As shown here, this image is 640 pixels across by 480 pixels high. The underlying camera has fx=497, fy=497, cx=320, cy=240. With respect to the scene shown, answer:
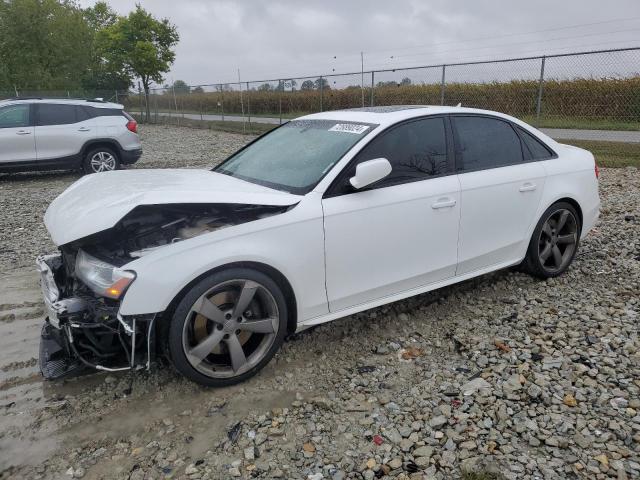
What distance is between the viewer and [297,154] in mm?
3740

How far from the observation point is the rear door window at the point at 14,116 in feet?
32.1

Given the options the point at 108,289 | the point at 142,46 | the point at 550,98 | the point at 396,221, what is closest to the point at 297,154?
the point at 396,221

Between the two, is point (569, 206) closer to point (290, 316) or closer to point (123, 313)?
point (290, 316)

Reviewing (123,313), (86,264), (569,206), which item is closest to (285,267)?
(123,313)

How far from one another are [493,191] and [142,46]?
28.7 meters

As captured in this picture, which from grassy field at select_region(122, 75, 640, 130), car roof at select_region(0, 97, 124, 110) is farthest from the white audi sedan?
grassy field at select_region(122, 75, 640, 130)

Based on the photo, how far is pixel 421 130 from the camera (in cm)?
377

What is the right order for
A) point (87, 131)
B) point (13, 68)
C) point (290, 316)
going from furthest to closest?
point (13, 68), point (87, 131), point (290, 316)

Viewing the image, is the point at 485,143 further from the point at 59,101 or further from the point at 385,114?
the point at 59,101

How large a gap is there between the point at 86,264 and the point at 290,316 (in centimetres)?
129

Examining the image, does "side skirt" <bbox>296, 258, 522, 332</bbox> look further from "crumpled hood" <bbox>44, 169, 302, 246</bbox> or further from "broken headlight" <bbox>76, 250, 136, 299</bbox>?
"broken headlight" <bbox>76, 250, 136, 299</bbox>

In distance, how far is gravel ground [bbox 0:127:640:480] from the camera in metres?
2.48

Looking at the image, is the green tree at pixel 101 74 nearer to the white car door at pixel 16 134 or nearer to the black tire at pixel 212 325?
the white car door at pixel 16 134

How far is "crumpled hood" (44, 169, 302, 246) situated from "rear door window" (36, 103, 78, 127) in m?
7.69
